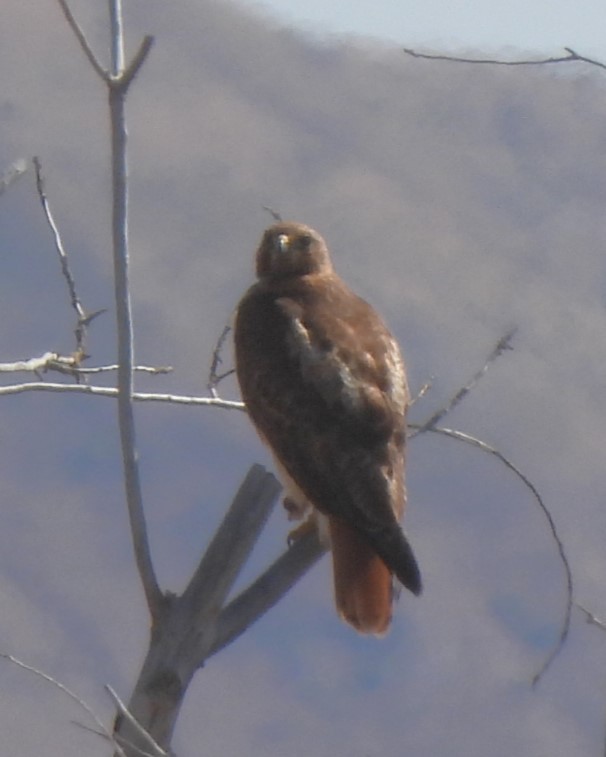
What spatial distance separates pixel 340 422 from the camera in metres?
2.94

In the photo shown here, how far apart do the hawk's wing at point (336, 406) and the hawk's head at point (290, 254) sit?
1.36 feet

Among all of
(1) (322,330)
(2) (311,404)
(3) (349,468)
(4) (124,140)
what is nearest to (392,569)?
(3) (349,468)

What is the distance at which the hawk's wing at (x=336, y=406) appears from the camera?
9.20ft

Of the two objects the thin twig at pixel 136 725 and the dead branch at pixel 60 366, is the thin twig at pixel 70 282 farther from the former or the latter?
the thin twig at pixel 136 725

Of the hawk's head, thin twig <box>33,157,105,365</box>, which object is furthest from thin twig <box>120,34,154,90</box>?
the hawk's head

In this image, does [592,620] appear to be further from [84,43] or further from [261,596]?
[84,43]

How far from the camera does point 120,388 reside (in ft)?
6.33

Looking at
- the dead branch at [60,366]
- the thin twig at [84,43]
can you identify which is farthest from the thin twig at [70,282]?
the thin twig at [84,43]

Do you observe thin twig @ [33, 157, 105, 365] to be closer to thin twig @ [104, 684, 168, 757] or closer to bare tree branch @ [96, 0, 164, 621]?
bare tree branch @ [96, 0, 164, 621]

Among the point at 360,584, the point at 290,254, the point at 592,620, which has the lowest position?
the point at 290,254

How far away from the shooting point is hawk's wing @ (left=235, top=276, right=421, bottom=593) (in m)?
2.80

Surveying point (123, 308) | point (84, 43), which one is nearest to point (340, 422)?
point (123, 308)

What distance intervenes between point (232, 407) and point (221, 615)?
63 cm

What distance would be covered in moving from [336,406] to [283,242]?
913 millimetres
